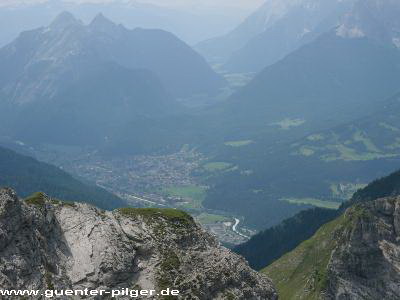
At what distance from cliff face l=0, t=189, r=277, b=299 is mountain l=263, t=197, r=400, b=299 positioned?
42.5 meters

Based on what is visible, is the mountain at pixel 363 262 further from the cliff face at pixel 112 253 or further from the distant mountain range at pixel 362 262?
the cliff face at pixel 112 253

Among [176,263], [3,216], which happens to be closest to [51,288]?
[3,216]

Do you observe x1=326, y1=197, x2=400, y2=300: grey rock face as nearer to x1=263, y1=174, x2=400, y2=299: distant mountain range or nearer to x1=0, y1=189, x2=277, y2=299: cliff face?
x1=263, y1=174, x2=400, y2=299: distant mountain range

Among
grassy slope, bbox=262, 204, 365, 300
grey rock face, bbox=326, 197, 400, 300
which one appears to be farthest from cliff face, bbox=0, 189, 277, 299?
grassy slope, bbox=262, 204, 365, 300

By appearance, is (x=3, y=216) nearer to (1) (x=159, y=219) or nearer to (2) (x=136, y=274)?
(2) (x=136, y=274)

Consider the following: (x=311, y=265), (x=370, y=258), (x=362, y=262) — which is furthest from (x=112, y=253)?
(x=311, y=265)

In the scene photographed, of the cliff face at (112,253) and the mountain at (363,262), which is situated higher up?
the cliff face at (112,253)

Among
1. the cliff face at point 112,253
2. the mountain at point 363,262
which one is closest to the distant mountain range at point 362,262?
the mountain at point 363,262

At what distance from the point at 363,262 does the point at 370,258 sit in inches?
51.1

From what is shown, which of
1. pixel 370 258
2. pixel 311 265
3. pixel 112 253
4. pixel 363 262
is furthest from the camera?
pixel 311 265

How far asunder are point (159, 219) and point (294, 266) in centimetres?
7132

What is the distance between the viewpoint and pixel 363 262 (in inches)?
4222

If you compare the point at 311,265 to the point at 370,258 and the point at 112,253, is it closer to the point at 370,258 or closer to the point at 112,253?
the point at 370,258

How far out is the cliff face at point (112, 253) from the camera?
5525 centimetres
